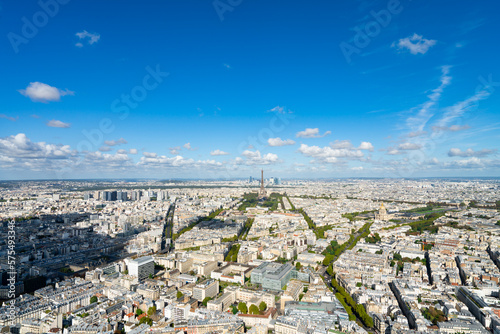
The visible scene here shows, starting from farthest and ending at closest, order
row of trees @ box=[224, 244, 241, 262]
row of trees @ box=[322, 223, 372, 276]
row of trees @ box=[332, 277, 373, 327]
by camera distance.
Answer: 1. row of trees @ box=[224, 244, 241, 262]
2. row of trees @ box=[322, 223, 372, 276]
3. row of trees @ box=[332, 277, 373, 327]

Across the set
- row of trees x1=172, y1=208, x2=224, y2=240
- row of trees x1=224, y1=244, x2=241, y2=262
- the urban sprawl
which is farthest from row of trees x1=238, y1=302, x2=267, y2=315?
row of trees x1=172, y1=208, x2=224, y2=240

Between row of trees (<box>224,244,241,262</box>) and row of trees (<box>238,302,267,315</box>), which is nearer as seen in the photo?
row of trees (<box>238,302,267,315</box>)

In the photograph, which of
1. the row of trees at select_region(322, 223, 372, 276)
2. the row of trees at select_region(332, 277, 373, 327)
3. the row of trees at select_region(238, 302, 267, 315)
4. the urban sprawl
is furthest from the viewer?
the row of trees at select_region(322, 223, 372, 276)

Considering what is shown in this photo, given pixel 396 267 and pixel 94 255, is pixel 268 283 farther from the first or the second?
pixel 94 255

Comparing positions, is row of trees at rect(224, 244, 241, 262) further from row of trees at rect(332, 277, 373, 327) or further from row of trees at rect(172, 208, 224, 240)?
row of trees at rect(332, 277, 373, 327)

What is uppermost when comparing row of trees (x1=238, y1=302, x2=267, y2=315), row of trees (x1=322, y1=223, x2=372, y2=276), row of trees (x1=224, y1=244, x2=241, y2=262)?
row of trees (x1=322, y1=223, x2=372, y2=276)

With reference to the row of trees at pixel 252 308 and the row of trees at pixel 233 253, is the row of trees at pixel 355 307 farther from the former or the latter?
the row of trees at pixel 233 253

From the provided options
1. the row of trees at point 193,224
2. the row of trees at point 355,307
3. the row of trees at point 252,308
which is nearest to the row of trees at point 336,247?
the row of trees at point 355,307

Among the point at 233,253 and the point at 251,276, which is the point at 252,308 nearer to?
the point at 251,276

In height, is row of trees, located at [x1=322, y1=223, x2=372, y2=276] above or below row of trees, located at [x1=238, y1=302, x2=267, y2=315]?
above

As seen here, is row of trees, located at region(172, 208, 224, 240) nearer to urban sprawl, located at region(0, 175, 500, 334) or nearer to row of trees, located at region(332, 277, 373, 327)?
urban sprawl, located at region(0, 175, 500, 334)

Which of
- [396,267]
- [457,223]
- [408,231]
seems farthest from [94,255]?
[457,223]
